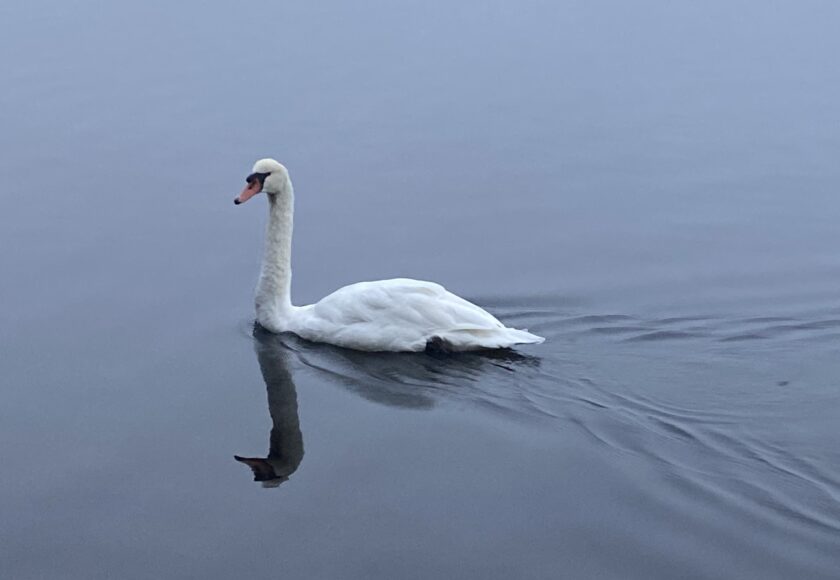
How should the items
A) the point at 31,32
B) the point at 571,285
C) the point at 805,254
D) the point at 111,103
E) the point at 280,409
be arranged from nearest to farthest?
the point at 280,409, the point at 571,285, the point at 805,254, the point at 111,103, the point at 31,32

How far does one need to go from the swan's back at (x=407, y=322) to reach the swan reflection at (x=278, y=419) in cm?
45

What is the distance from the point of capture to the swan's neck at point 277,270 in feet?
41.1

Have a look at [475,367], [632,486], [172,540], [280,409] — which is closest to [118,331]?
[280,409]

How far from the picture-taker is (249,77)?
19.8 meters

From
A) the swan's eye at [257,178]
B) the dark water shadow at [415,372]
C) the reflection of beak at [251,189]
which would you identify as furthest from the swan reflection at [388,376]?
the swan's eye at [257,178]

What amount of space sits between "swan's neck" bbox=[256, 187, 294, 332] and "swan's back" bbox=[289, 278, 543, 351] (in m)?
0.49


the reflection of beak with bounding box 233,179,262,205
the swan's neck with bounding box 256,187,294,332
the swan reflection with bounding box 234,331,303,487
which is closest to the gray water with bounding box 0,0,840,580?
the swan reflection with bounding box 234,331,303,487

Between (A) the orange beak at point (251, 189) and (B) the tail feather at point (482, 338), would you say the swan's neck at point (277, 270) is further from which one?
(B) the tail feather at point (482, 338)

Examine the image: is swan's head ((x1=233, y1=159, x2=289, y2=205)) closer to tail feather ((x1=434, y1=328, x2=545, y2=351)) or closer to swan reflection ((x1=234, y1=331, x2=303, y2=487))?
swan reflection ((x1=234, y1=331, x2=303, y2=487))

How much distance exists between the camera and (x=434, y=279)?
13680mm

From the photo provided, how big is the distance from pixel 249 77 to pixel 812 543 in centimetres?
1274

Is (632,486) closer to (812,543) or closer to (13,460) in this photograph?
(812,543)

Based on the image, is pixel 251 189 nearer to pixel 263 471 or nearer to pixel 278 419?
pixel 278 419

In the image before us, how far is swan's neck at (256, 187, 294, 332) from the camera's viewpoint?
41.1 ft
